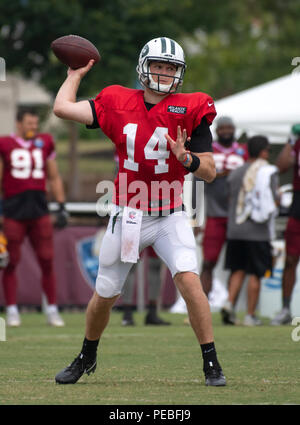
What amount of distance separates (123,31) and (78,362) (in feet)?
58.5

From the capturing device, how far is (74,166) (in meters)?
32.1

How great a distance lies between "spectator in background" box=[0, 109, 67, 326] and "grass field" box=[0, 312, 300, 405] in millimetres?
454

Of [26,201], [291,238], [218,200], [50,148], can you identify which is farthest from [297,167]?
[26,201]

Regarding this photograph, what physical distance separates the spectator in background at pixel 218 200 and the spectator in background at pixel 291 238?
62 cm

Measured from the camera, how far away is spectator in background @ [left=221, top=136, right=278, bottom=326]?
33.9 ft

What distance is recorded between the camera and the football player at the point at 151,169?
5945 millimetres

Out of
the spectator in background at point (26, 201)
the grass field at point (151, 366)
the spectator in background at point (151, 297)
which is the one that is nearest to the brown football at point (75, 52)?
the grass field at point (151, 366)

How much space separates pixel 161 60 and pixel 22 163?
185 inches

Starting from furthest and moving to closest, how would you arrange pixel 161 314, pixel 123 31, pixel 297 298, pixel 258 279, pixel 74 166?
pixel 74 166 → pixel 123 31 → pixel 161 314 → pixel 297 298 → pixel 258 279

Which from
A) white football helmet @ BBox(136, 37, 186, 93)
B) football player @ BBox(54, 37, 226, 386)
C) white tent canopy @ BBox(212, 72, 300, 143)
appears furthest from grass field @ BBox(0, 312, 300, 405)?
white tent canopy @ BBox(212, 72, 300, 143)

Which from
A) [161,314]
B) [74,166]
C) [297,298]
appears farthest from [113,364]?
[74,166]

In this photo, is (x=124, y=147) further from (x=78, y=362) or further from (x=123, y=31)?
(x=123, y=31)

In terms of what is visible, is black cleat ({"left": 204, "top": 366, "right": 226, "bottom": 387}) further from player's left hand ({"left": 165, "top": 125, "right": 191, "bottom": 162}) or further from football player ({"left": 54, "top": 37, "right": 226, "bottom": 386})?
player's left hand ({"left": 165, "top": 125, "right": 191, "bottom": 162})

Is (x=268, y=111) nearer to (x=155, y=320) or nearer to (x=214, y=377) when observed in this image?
(x=155, y=320)
